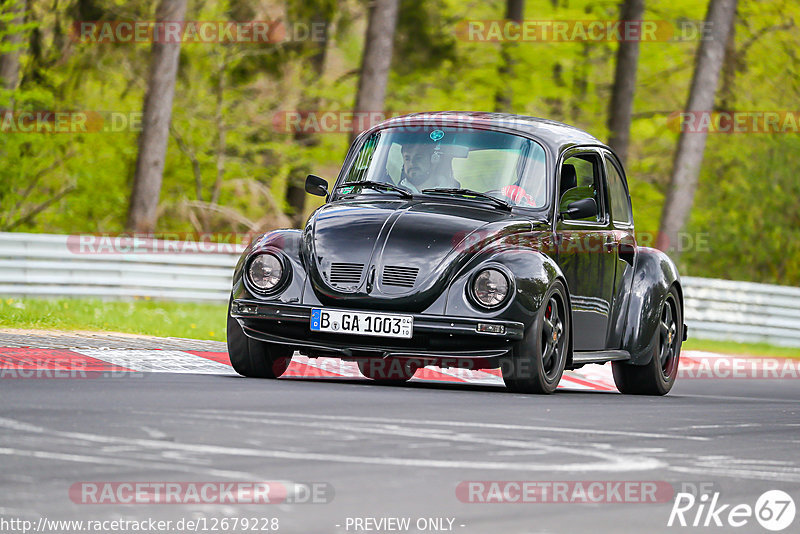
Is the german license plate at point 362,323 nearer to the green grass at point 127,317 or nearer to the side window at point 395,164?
the side window at point 395,164

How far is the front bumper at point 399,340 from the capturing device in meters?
9.04

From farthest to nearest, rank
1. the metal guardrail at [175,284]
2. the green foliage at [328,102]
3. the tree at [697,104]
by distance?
the tree at [697,104]
the green foliage at [328,102]
the metal guardrail at [175,284]

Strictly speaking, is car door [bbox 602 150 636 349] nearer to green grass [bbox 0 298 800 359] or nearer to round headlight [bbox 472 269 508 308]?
round headlight [bbox 472 269 508 308]

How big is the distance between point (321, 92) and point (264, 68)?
1.57 meters

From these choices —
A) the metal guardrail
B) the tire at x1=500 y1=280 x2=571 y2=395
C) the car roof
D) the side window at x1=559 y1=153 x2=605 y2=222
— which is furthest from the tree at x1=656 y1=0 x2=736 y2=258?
the tire at x1=500 y1=280 x2=571 y2=395

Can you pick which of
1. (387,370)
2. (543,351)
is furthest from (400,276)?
(387,370)

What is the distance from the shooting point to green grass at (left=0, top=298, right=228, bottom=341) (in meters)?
14.8

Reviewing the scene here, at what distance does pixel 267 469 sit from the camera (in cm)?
567

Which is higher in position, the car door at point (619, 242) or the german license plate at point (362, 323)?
the car door at point (619, 242)

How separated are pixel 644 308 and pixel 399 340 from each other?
3015mm

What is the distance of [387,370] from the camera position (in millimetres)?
11680

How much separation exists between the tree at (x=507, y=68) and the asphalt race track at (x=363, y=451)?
2858cm

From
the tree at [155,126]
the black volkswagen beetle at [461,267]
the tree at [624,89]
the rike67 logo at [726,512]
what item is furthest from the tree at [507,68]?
the rike67 logo at [726,512]

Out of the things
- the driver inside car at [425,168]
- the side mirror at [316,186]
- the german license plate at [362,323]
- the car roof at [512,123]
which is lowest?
the german license plate at [362,323]
